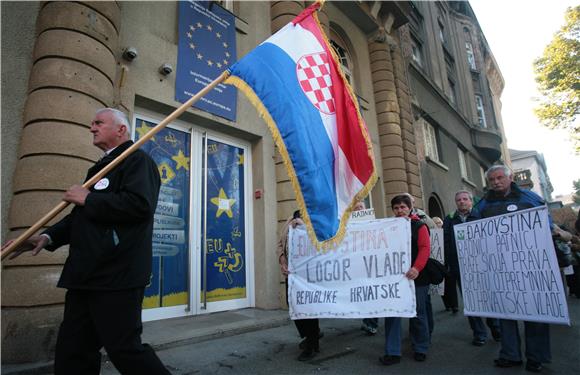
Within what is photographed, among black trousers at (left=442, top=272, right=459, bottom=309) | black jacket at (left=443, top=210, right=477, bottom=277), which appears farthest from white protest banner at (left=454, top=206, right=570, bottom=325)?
black trousers at (left=442, top=272, right=459, bottom=309)

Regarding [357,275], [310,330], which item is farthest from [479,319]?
[310,330]

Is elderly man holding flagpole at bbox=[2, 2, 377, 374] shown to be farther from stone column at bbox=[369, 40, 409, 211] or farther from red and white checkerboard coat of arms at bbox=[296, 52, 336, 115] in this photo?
stone column at bbox=[369, 40, 409, 211]

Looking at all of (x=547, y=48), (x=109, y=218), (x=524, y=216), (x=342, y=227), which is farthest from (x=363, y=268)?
(x=547, y=48)

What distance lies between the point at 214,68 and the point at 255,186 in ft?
7.39

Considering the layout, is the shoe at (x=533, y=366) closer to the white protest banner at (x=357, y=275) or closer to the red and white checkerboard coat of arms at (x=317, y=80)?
the white protest banner at (x=357, y=275)

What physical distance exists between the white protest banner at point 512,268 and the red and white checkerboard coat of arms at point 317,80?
2.17m

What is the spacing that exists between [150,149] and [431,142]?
12832 mm

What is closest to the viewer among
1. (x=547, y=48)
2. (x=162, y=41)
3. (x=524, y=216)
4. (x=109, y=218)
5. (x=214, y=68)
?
(x=109, y=218)

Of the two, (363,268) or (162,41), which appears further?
(162,41)

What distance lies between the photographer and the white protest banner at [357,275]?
151 inches

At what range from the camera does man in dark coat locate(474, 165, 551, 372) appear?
329cm

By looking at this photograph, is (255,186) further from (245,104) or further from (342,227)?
(342,227)

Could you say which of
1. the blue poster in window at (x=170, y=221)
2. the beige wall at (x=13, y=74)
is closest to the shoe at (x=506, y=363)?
the blue poster in window at (x=170, y=221)

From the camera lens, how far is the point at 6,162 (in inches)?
151
